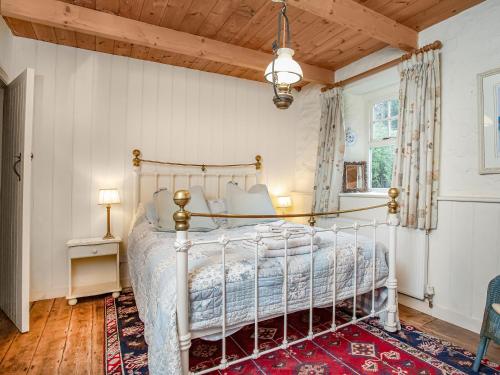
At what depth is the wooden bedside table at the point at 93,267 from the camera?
8.53ft

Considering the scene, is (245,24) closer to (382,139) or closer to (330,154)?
(330,154)

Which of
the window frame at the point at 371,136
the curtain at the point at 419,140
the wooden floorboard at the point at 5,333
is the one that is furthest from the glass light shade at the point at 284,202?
the wooden floorboard at the point at 5,333

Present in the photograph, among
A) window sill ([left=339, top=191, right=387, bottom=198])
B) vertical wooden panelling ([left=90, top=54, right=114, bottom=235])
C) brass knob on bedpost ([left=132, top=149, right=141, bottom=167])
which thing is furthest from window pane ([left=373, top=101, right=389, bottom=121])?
vertical wooden panelling ([left=90, top=54, right=114, bottom=235])

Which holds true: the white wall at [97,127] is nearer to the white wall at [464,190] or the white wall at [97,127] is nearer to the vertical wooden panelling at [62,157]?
the vertical wooden panelling at [62,157]

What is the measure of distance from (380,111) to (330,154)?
2.54ft

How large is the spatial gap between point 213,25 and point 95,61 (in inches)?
53.0

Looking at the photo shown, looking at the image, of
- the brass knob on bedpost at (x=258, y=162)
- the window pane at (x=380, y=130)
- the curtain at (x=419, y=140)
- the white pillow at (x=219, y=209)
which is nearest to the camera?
the curtain at (x=419, y=140)

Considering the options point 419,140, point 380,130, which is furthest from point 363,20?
point 380,130

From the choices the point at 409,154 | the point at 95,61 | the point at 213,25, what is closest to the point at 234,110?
the point at 213,25

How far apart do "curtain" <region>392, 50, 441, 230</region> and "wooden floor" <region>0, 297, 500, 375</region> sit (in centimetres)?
81

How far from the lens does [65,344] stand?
1.94 metres

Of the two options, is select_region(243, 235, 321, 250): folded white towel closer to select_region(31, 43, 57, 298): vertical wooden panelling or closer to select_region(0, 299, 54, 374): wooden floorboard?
select_region(0, 299, 54, 374): wooden floorboard

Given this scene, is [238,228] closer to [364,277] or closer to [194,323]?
Answer: [364,277]

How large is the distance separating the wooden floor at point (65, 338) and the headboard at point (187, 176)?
114 centimetres
